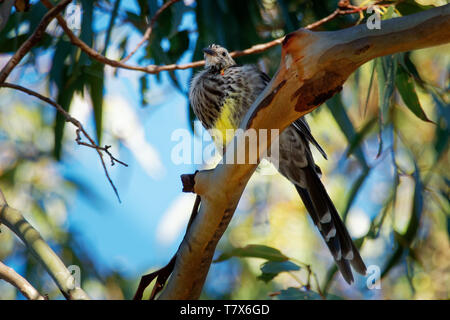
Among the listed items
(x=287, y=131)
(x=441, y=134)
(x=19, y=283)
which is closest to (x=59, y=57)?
(x=287, y=131)

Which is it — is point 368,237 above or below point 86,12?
below

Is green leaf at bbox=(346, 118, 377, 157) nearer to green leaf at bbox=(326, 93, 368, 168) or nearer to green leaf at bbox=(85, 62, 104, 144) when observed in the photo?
green leaf at bbox=(326, 93, 368, 168)

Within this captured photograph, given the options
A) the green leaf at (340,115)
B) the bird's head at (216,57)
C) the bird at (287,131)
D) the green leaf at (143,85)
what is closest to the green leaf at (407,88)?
the green leaf at (340,115)

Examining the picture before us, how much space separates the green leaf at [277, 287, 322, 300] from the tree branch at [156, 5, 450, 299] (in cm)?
82

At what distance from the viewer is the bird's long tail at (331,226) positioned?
2.38m

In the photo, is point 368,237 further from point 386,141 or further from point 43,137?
point 43,137

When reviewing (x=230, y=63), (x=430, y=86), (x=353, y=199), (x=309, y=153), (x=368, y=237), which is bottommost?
(x=368, y=237)

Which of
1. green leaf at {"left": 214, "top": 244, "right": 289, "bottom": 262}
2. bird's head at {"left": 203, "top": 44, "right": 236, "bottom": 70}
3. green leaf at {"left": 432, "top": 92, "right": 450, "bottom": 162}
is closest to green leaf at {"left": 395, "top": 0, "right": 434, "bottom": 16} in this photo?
green leaf at {"left": 432, "top": 92, "right": 450, "bottom": 162}

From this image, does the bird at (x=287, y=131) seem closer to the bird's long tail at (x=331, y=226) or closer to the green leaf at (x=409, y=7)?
the bird's long tail at (x=331, y=226)

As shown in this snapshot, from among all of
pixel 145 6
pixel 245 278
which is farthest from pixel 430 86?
pixel 245 278

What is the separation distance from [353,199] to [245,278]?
144 centimetres

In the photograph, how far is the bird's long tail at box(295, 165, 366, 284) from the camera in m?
2.38

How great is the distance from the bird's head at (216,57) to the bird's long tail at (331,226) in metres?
0.63

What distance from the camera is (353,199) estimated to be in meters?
2.86
